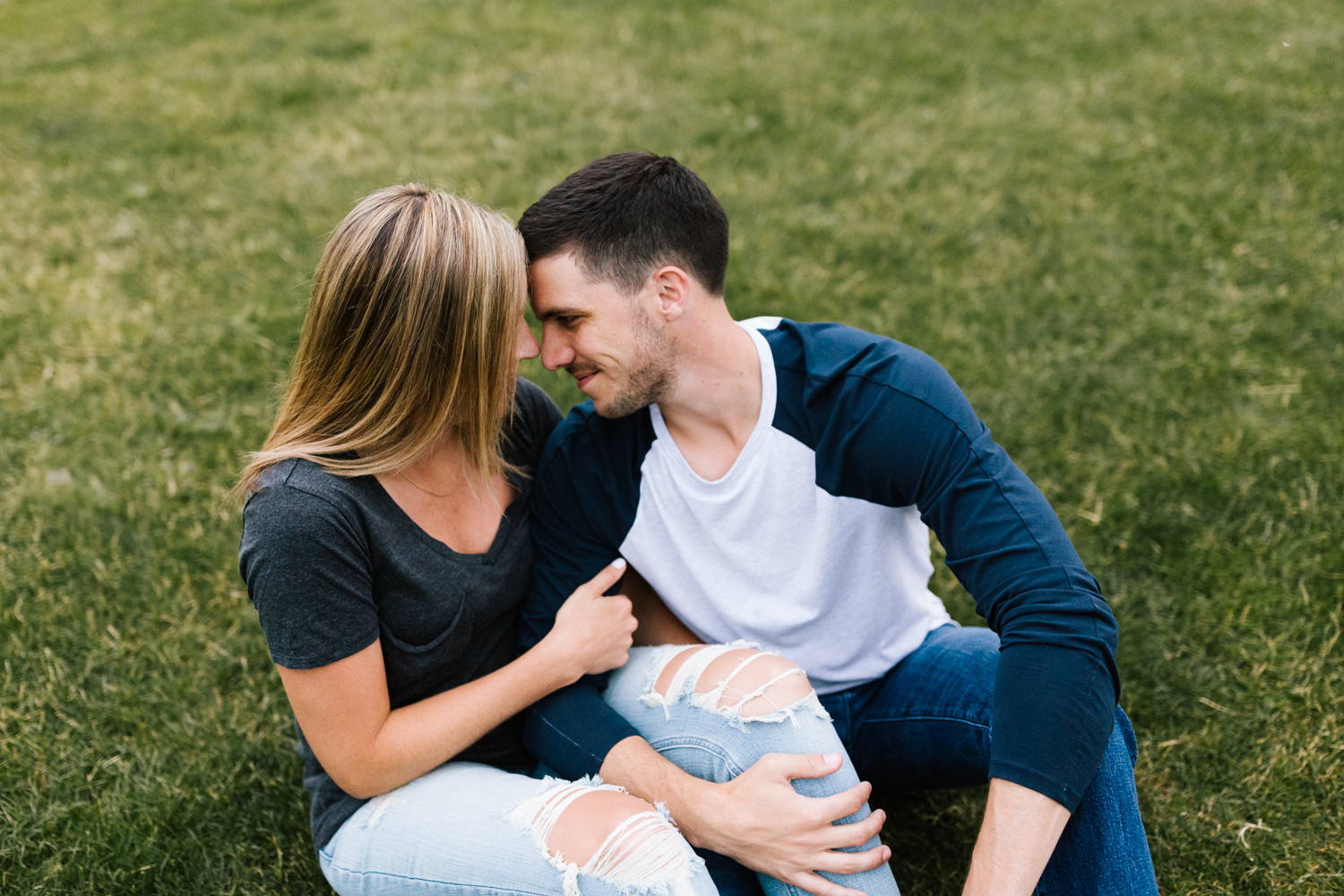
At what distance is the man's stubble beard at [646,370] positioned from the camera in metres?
2.64

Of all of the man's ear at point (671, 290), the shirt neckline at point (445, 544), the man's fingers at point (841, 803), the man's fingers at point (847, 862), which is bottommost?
the man's fingers at point (847, 862)

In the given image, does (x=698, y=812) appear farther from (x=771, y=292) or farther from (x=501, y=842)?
(x=771, y=292)

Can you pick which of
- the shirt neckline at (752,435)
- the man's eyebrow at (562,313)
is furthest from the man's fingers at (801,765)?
the man's eyebrow at (562,313)

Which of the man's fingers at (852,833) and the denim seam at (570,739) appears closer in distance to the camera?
the man's fingers at (852,833)

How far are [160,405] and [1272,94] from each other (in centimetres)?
701

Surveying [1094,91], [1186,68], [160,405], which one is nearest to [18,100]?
[160,405]

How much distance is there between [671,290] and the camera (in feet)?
8.86

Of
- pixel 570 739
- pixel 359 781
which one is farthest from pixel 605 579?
pixel 359 781

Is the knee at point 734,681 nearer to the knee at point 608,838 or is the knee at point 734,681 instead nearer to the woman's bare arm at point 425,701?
the woman's bare arm at point 425,701

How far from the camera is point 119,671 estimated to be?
3.45 meters

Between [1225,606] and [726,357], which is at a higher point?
[726,357]

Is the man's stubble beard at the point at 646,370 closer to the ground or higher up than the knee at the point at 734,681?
higher up

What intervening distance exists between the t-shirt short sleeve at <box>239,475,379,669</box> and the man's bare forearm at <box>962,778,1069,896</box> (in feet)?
4.81

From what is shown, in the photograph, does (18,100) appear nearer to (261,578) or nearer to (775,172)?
(775,172)
